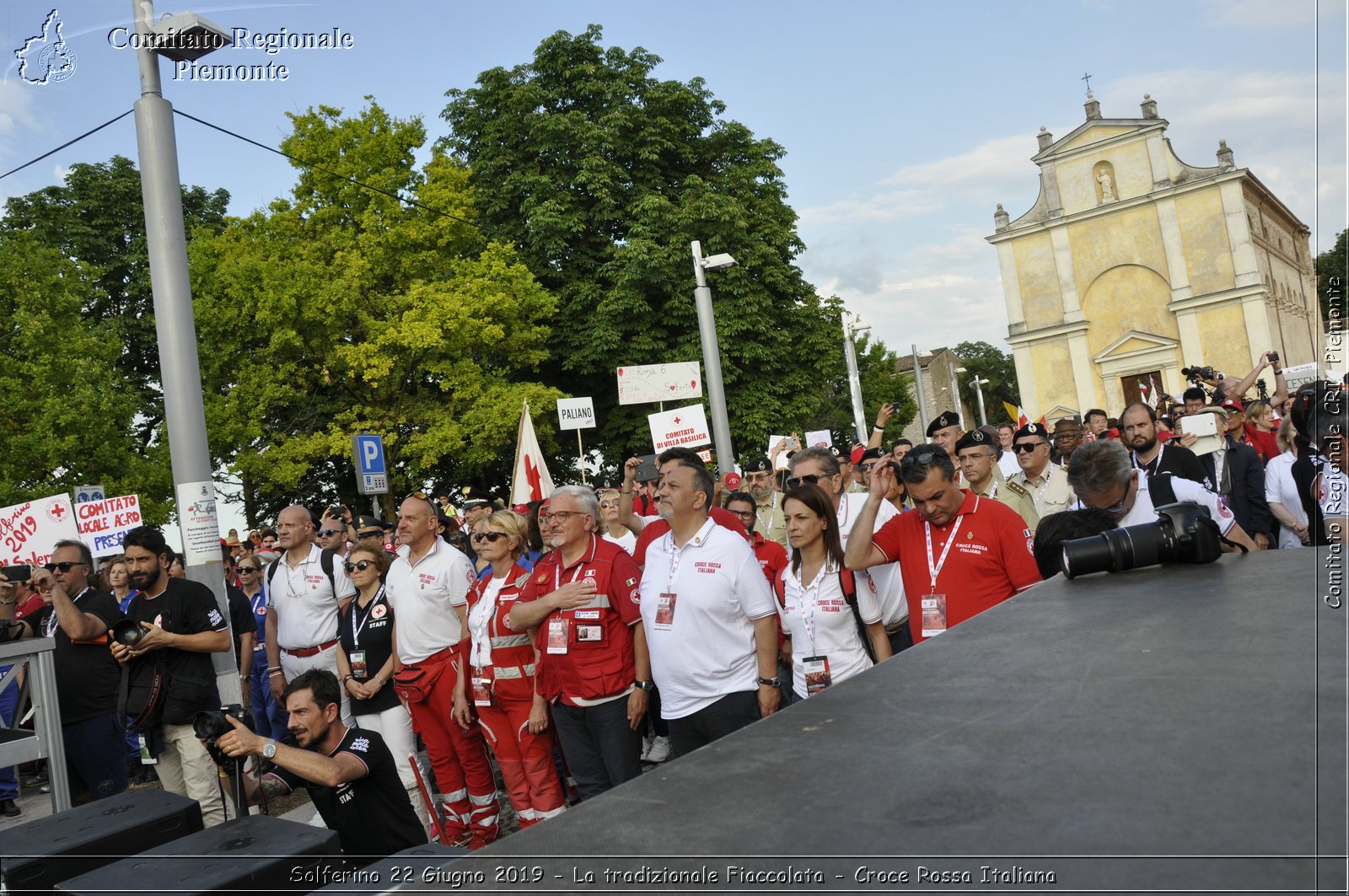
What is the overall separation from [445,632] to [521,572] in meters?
0.77

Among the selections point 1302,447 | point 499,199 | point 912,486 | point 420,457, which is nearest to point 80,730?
point 912,486

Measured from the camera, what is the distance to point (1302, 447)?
6.84 metres

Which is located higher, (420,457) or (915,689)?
(420,457)

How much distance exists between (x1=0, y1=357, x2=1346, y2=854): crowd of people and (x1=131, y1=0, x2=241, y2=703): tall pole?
1.31 feet

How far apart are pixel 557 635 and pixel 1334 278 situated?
453 centimetres

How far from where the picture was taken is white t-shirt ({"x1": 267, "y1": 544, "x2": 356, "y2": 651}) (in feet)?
25.9

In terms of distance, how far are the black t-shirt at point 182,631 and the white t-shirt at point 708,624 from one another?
3.21 m

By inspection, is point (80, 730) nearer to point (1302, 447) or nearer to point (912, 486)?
Result: point (912, 486)

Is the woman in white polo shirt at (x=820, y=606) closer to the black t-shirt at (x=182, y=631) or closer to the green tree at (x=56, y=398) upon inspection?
the black t-shirt at (x=182, y=631)

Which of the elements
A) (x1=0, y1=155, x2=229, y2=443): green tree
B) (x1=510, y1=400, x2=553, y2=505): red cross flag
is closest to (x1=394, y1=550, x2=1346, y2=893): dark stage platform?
(x1=510, y1=400, x2=553, y2=505): red cross flag

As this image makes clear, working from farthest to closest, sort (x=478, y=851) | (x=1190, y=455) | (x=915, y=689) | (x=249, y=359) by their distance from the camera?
(x=249, y=359)
(x=1190, y=455)
(x=915, y=689)
(x=478, y=851)

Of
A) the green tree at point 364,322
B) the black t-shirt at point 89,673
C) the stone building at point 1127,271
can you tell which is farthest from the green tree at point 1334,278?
the stone building at point 1127,271

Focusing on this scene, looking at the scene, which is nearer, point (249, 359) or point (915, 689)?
point (915, 689)

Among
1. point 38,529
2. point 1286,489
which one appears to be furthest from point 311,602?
point 38,529
